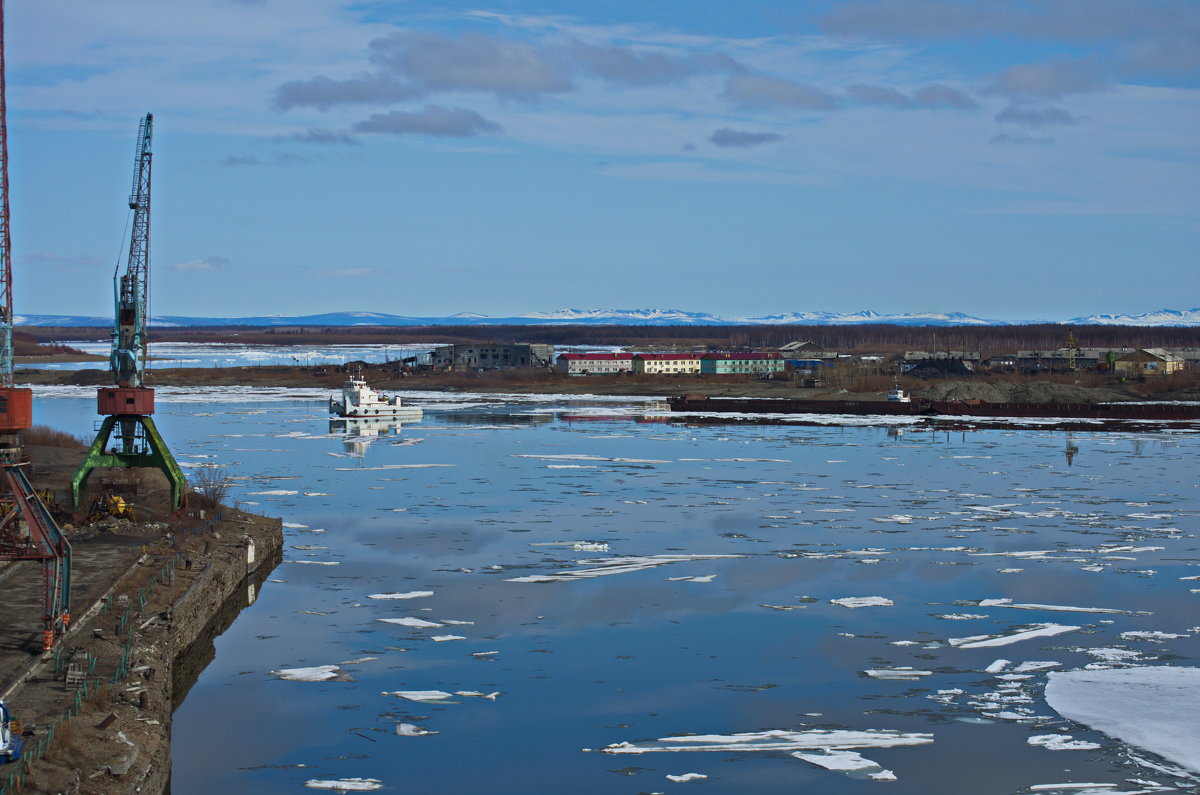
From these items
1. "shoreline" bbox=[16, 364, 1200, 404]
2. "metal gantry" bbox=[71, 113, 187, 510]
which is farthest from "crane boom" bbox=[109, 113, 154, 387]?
"shoreline" bbox=[16, 364, 1200, 404]

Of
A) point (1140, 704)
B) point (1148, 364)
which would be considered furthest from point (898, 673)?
point (1148, 364)

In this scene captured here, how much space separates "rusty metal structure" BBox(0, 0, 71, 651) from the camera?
1791 centimetres

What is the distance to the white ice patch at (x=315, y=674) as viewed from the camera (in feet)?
61.4

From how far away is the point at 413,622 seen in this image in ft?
72.0

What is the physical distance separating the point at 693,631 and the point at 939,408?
6694cm

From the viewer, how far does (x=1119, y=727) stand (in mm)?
16266

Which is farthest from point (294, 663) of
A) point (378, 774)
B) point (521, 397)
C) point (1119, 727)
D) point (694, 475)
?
point (521, 397)

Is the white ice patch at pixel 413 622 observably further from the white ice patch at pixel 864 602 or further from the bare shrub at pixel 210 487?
the bare shrub at pixel 210 487

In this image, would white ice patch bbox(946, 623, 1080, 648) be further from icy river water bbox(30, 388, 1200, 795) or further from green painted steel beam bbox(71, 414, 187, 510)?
green painted steel beam bbox(71, 414, 187, 510)

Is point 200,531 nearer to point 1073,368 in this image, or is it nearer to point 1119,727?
point 1119,727

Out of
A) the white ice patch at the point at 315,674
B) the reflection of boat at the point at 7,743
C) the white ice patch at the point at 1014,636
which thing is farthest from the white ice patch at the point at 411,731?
the white ice patch at the point at 1014,636

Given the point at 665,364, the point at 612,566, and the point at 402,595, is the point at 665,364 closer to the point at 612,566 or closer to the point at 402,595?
the point at 612,566

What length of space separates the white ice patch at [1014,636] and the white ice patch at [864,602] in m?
2.65

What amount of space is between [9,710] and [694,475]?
1220 inches
